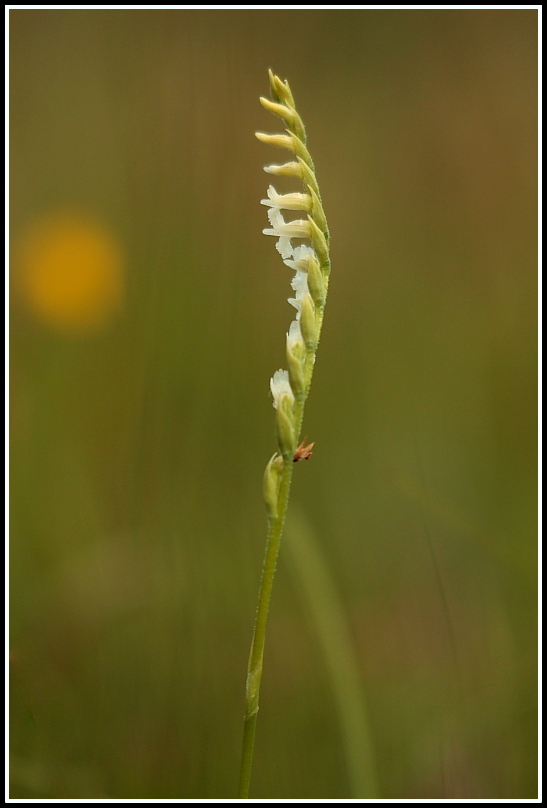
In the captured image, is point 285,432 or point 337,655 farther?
point 337,655

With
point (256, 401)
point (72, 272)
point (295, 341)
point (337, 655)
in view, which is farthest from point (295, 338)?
point (72, 272)

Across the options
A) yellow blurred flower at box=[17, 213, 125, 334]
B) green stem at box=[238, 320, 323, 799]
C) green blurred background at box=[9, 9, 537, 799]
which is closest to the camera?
green stem at box=[238, 320, 323, 799]

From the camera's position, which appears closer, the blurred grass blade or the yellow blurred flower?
the blurred grass blade

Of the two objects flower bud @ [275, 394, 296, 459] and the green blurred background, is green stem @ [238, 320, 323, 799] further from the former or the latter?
the green blurred background

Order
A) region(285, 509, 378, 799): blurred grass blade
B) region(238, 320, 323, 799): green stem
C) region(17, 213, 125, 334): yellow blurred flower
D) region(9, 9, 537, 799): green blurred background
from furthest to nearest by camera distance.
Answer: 1. region(17, 213, 125, 334): yellow blurred flower
2. region(9, 9, 537, 799): green blurred background
3. region(285, 509, 378, 799): blurred grass blade
4. region(238, 320, 323, 799): green stem

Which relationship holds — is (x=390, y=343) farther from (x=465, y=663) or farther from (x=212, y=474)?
(x=465, y=663)

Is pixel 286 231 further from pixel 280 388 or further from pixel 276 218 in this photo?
Result: pixel 280 388

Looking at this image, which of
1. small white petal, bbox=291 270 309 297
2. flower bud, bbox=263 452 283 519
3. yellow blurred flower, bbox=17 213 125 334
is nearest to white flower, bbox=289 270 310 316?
small white petal, bbox=291 270 309 297
